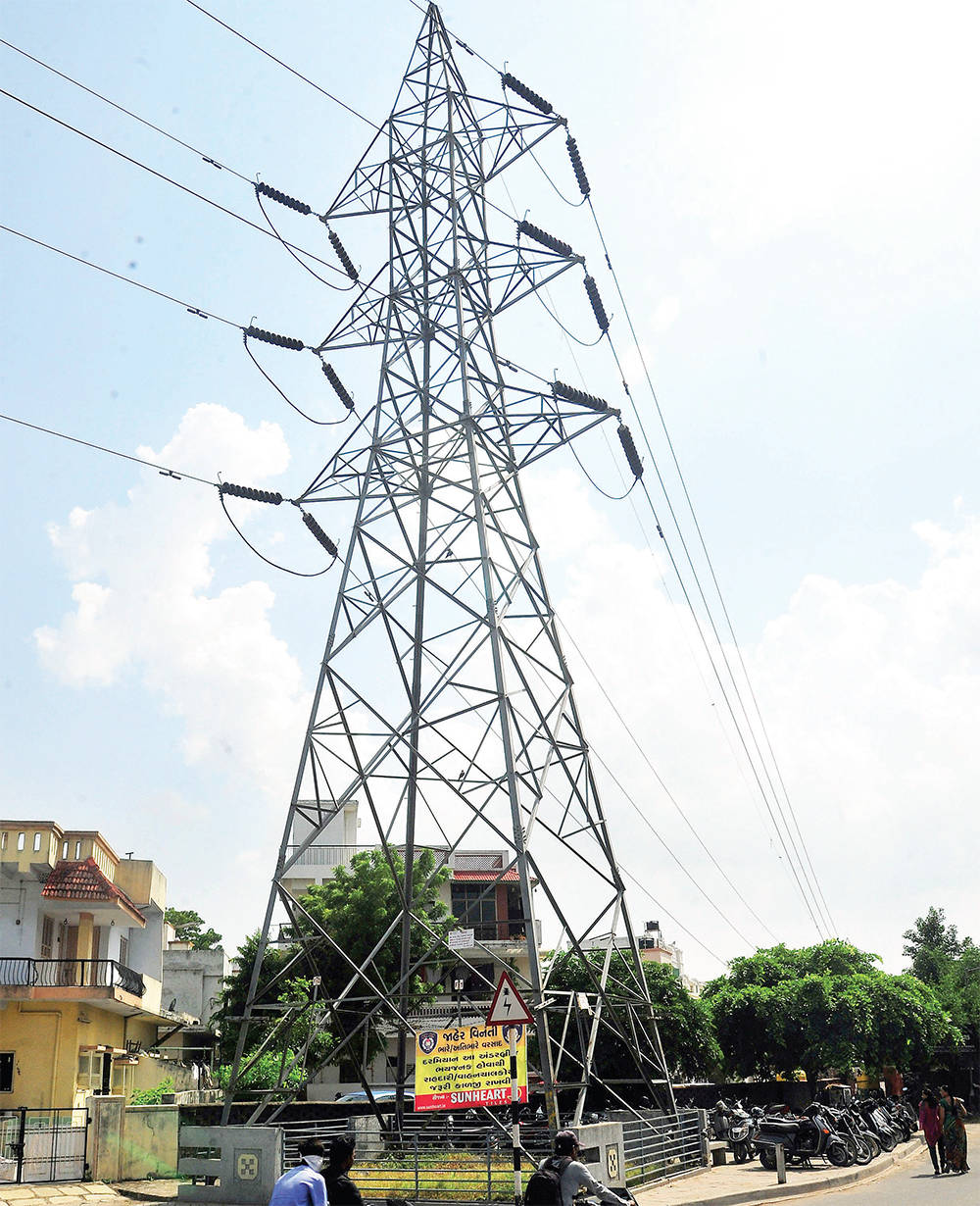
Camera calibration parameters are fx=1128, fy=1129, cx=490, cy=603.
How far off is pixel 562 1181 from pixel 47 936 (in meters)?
25.2

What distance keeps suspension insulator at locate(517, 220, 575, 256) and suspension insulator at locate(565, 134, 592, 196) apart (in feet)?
11.6

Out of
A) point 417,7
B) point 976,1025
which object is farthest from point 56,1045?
point 976,1025

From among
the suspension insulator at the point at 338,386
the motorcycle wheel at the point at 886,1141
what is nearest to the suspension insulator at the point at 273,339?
the suspension insulator at the point at 338,386

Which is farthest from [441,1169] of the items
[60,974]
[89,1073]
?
[89,1073]

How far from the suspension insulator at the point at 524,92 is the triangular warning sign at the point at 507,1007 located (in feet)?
59.8

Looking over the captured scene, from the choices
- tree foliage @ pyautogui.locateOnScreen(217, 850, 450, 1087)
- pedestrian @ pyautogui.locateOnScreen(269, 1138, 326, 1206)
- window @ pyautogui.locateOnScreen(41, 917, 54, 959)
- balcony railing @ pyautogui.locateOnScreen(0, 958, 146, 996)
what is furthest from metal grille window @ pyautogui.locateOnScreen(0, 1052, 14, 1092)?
pedestrian @ pyautogui.locateOnScreen(269, 1138, 326, 1206)

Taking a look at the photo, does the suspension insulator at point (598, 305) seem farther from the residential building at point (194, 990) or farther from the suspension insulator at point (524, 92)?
the residential building at point (194, 990)

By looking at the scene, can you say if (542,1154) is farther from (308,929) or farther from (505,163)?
(308,929)

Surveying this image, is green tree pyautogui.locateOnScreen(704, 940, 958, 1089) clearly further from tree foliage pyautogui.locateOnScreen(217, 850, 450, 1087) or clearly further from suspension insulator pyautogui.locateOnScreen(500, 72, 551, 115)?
suspension insulator pyautogui.locateOnScreen(500, 72, 551, 115)

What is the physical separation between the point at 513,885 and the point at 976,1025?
21992 millimetres

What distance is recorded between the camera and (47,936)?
31703 millimetres

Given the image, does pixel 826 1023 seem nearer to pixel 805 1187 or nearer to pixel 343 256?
pixel 805 1187

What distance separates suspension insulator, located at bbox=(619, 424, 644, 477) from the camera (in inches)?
825

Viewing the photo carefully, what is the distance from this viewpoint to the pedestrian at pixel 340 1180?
29.7 feet
